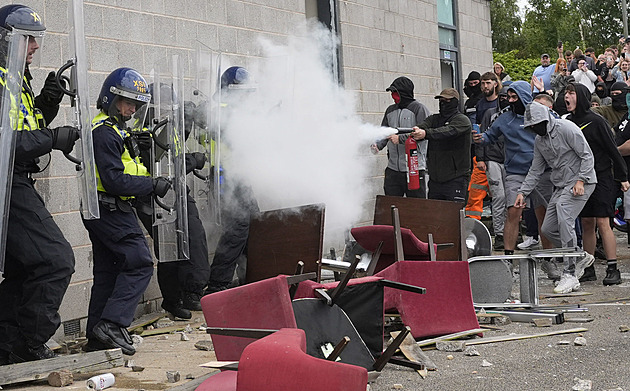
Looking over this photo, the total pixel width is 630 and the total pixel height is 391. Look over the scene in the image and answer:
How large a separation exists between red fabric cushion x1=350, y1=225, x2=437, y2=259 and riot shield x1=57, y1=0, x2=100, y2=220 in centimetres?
220


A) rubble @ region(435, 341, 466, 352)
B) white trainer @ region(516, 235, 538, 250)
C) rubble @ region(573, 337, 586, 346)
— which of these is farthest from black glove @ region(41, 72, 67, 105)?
white trainer @ region(516, 235, 538, 250)

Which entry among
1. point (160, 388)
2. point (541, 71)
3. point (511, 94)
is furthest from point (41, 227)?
point (541, 71)

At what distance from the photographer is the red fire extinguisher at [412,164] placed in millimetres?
9633

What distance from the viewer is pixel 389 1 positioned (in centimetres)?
1177

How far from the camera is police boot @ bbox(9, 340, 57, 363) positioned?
17.0 feet

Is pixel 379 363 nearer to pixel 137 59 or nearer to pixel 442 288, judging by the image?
pixel 442 288

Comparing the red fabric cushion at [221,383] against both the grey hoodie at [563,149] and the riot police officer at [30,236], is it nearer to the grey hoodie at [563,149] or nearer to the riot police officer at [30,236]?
the riot police officer at [30,236]

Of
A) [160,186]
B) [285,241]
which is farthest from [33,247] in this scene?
[285,241]

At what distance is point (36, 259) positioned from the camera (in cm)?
500

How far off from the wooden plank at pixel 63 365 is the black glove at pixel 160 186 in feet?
3.79

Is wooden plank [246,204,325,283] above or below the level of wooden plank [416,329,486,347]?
above

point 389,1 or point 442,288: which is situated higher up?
point 389,1

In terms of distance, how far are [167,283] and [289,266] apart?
133 centimetres

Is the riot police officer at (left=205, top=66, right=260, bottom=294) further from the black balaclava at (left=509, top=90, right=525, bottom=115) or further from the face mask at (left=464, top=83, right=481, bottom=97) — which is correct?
the face mask at (left=464, top=83, right=481, bottom=97)
